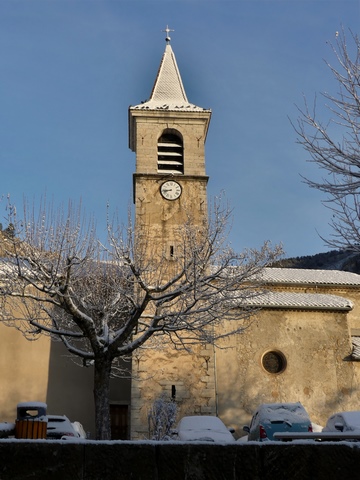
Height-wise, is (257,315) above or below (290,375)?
above

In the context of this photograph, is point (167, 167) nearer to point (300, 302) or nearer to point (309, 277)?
point (300, 302)

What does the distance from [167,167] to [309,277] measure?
805 centimetres

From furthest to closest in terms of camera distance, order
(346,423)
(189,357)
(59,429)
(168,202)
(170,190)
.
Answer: (170,190), (168,202), (189,357), (59,429), (346,423)

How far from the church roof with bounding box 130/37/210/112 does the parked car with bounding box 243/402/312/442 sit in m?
12.9

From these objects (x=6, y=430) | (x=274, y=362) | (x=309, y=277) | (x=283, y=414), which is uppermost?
(x=309, y=277)

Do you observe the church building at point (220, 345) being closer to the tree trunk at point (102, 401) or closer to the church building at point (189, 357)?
the church building at point (189, 357)

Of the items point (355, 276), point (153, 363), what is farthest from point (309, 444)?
point (355, 276)

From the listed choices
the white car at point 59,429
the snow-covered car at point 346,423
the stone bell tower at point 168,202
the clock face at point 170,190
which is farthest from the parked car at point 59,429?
the clock face at point 170,190

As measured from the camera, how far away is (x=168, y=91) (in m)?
23.4

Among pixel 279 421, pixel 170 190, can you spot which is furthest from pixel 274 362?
pixel 170 190

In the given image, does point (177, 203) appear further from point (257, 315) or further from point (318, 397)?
point (318, 397)
